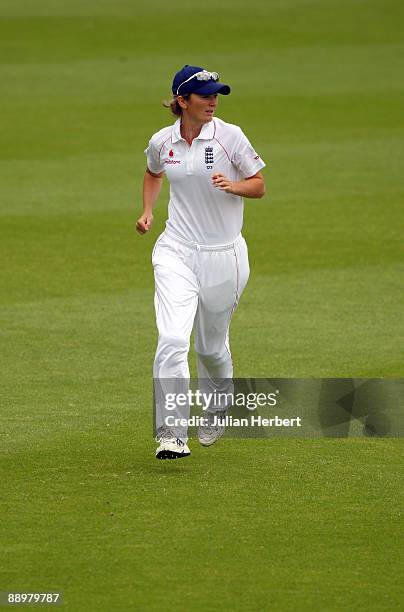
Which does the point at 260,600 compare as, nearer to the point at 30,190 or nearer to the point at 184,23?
the point at 30,190

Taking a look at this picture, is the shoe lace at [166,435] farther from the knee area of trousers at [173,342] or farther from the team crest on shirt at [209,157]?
the team crest on shirt at [209,157]

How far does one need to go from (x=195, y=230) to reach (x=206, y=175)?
1.03 feet

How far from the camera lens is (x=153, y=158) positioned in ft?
26.9

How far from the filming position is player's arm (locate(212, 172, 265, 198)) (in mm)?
7613

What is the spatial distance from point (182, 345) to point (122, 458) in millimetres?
827

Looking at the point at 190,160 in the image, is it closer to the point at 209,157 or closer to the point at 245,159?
the point at 209,157

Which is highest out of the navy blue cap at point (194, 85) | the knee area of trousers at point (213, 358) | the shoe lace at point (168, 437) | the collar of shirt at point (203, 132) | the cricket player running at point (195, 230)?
the navy blue cap at point (194, 85)

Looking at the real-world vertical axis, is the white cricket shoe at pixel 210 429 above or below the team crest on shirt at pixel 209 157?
below

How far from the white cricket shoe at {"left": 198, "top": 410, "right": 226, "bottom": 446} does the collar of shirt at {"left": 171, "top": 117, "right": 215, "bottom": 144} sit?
1623 mm

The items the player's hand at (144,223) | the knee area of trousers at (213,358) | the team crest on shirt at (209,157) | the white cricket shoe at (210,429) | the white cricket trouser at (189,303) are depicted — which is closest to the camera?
the white cricket trouser at (189,303)

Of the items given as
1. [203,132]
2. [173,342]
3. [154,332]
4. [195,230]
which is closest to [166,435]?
[173,342]

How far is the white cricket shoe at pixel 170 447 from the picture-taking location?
7691mm

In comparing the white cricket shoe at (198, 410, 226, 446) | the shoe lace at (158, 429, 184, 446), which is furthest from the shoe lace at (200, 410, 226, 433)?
the shoe lace at (158, 429, 184, 446)

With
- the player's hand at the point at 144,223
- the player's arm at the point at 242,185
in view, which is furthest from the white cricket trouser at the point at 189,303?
the player's arm at the point at 242,185
